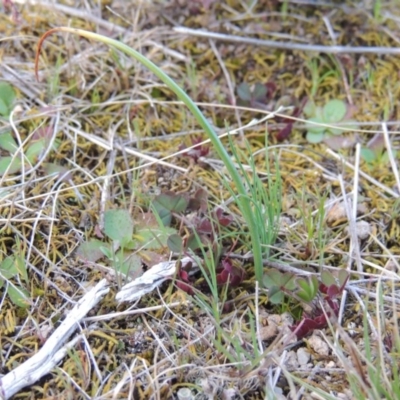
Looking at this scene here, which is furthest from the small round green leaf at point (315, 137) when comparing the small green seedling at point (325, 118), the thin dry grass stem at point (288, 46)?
the thin dry grass stem at point (288, 46)

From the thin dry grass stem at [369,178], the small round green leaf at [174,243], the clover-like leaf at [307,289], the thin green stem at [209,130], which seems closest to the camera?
the thin green stem at [209,130]

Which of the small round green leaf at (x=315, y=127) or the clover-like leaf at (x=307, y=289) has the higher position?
the small round green leaf at (x=315, y=127)

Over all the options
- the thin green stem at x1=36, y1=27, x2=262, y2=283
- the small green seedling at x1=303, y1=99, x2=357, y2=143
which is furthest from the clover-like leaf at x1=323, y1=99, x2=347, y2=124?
the thin green stem at x1=36, y1=27, x2=262, y2=283

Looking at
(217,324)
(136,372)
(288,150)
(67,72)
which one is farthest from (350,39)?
(136,372)

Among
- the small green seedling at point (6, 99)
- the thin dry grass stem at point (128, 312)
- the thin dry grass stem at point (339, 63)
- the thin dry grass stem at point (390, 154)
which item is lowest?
the thin dry grass stem at point (128, 312)

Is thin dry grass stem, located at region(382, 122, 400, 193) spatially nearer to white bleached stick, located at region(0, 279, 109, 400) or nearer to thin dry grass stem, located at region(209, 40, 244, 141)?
thin dry grass stem, located at region(209, 40, 244, 141)

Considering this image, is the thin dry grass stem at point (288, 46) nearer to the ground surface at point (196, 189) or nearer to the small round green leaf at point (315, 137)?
the ground surface at point (196, 189)
